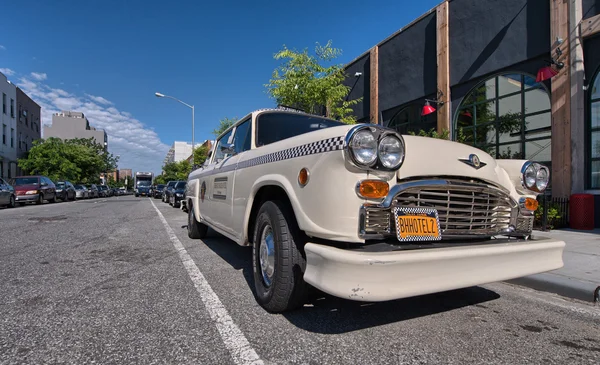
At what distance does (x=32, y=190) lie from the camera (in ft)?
60.3

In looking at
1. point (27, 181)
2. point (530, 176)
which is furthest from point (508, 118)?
point (27, 181)

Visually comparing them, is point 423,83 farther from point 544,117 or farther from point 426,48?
point 544,117

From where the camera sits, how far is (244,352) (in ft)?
6.84

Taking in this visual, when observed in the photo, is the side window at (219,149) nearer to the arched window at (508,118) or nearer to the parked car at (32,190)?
the arched window at (508,118)

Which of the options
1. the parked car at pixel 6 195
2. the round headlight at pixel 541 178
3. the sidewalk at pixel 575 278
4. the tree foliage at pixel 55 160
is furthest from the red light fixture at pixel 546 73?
the tree foliage at pixel 55 160

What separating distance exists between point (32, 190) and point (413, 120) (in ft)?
65.3

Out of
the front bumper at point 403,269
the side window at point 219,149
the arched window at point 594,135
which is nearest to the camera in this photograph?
the front bumper at point 403,269

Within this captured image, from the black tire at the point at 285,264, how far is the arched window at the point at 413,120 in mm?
10670

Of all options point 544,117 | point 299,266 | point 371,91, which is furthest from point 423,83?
point 299,266

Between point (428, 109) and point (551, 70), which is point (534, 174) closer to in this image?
point (551, 70)

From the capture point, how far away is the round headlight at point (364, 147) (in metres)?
2.02

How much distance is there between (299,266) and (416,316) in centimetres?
109

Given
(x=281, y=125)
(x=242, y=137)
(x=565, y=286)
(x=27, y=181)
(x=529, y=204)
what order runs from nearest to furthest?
(x=529, y=204) → (x=565, y=286) → (x=281, y=125) → (x=242, y=137) → (x=27, y=181)

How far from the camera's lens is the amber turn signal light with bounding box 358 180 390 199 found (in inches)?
79.6
